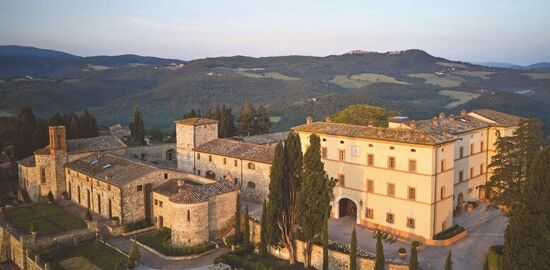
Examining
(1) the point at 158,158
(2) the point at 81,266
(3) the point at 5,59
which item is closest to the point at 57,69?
(3) the point at 5,59

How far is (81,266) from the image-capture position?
3009 centimetres

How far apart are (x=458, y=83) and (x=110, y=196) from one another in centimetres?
12506

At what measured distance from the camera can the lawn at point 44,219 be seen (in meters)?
35.8

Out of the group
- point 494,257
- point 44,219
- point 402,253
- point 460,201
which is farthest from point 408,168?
point 44,219

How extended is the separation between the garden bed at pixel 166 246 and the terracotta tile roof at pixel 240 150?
10.3 metres

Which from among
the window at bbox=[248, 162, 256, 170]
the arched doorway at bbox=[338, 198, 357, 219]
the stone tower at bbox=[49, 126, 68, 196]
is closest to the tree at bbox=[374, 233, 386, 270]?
the arched doorway at bbox=[338, 198, 357, 219]

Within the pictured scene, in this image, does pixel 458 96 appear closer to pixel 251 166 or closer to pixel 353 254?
pixel 251 166

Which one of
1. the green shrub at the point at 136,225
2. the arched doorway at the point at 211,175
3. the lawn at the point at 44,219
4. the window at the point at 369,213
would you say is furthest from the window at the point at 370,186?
the lawn at the point at 44,219

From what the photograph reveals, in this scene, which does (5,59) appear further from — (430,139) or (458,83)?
(430,139)

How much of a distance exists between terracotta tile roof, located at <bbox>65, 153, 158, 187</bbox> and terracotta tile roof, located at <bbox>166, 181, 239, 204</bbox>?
250 inches

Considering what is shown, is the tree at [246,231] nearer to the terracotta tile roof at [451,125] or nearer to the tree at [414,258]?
the tree at [414,258]

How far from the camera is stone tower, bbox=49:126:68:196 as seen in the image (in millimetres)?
43812

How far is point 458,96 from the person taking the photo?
116 m

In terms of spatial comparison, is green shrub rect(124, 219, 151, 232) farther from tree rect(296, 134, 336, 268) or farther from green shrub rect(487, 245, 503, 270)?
green shrub rect(487, 245, 503, 270)
